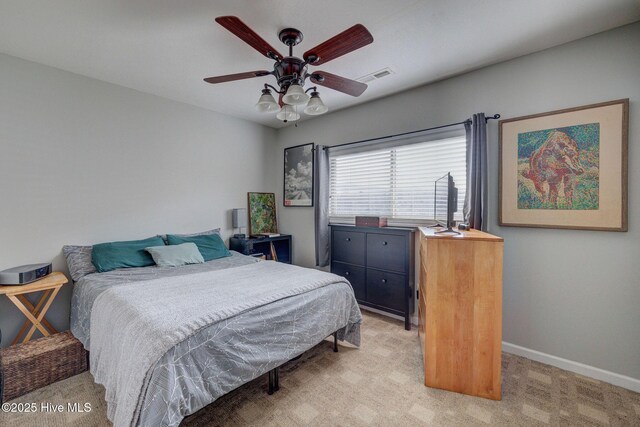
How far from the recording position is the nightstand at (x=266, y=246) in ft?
12.5

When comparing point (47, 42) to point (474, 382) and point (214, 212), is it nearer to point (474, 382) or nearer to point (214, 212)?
point (214, 212)

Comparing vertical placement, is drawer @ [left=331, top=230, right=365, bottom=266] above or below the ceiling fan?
below

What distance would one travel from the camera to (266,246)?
432cm

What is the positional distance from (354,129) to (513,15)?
199 centimetres

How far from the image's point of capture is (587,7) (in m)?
1.78

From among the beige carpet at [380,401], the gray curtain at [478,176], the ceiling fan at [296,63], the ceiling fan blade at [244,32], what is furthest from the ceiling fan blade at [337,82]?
the beige carpet at [380,401]

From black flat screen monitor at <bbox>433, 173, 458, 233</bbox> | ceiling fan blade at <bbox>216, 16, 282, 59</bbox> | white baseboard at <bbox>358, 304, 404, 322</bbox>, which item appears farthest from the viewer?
white baseboard at <bbox>358, 304, 404, 322</bbox>

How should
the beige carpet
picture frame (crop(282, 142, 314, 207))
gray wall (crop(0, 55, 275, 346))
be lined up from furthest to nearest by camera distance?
picture frame (crop(282, 142, 314, 207)) < gray wall (crop(0, 55, 275, 346)) < the beige carpet

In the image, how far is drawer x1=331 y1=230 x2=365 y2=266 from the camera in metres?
3.28

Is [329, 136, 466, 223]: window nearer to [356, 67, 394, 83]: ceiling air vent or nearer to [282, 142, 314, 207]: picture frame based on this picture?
[282, 142, 314, 207]: picture frame

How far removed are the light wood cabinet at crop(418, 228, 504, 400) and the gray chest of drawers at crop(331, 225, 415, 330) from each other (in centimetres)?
91

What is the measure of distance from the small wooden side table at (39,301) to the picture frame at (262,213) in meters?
2.30

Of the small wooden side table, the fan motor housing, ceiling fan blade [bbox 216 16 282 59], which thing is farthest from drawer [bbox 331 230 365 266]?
the small wooden side table

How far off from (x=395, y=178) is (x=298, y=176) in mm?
1632
